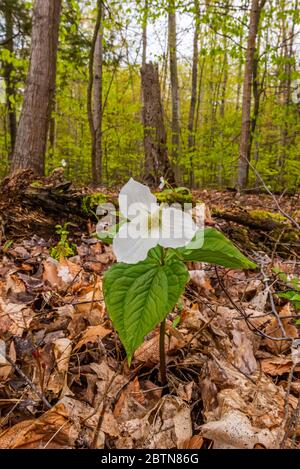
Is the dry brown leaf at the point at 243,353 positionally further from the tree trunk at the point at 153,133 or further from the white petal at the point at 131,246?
the tree trunk at the point at 153,133

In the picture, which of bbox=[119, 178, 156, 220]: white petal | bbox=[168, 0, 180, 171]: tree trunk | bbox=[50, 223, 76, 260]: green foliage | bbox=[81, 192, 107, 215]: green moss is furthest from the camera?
bbox=[168, 0, 180, 171]: tree trunk

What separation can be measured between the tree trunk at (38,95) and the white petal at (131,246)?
3.04 m

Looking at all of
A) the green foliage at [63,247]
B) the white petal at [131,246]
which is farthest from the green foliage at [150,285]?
the green foliage at [63,247]

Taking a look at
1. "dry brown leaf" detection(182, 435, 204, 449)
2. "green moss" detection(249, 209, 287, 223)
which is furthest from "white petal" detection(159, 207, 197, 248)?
"green moss" detection(249, 209, 287, 223)

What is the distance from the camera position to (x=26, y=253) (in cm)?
220

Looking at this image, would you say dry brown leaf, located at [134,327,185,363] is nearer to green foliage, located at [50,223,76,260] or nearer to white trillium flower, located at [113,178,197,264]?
white trillium flower, located at [113,178,197,264]

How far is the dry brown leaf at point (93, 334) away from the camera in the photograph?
1.34 m

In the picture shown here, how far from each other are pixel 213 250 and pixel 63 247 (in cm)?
157

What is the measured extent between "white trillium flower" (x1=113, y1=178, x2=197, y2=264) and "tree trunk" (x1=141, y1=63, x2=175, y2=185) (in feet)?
11.4

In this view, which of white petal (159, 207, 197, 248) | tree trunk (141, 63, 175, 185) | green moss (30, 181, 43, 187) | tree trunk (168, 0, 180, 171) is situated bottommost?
white petal (159, 207, 197, 248)

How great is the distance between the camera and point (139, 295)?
876mm

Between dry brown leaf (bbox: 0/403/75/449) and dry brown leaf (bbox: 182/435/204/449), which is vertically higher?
dry brown leaf (bbox: 0/403/75/449)

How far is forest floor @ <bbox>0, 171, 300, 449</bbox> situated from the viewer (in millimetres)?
993
